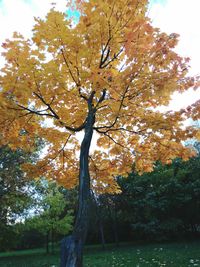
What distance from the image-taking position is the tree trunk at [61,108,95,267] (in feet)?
13.5

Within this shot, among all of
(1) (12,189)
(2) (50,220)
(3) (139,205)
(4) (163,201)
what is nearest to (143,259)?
(1) (12,189)

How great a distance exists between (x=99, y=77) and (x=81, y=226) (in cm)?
237

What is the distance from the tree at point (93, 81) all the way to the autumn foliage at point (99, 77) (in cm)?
2

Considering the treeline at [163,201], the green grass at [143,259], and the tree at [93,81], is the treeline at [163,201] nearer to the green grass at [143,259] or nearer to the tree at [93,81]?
the green grass at [143,259]

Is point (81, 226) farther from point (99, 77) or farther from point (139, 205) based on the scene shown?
point (139, 205)

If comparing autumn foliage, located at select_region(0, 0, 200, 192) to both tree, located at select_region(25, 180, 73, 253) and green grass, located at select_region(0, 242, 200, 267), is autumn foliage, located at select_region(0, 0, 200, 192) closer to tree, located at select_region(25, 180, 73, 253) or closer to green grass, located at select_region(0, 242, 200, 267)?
green grass, located at select_region(0, 242, 200, 267)

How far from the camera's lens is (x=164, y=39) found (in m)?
4.62

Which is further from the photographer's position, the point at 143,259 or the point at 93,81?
the point at 143,259

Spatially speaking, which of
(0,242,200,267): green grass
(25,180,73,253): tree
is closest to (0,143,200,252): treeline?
(25,180,73,253): tree

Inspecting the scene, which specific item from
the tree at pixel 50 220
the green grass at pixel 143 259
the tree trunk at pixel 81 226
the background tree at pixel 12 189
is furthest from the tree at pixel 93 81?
the tree at pixel 50 220

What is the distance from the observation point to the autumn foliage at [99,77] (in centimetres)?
442

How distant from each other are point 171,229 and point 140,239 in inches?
326

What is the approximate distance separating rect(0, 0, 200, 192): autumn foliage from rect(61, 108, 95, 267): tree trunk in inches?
28.9

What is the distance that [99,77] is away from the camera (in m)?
4.32
